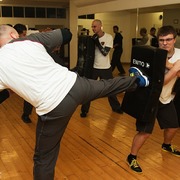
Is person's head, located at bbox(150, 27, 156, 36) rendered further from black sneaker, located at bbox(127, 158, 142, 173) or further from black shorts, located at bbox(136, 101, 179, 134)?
black sneaker, located at bbox(127, 158, 142, 173)

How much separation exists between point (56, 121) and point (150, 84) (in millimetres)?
912

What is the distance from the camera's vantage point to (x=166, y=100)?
2.57m

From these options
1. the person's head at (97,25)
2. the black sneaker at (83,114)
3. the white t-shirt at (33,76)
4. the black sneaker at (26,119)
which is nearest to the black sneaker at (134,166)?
the white t-shirt at (33,76)

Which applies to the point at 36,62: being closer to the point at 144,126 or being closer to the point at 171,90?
the point at 144,126

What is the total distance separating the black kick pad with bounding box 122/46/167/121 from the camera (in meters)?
2.15

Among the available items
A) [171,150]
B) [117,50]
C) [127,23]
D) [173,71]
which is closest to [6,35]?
[173,71]

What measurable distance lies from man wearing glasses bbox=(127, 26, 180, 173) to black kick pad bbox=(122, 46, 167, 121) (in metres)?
0.13

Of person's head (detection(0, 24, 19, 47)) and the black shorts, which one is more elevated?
person's head (detection(0, 24, 19, 47))

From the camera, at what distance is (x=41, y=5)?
1047 cm

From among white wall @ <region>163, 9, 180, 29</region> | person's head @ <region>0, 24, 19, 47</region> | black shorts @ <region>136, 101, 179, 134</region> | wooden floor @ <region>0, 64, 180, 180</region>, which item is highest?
white wall @ <region>163, 9, 180, 29</region>

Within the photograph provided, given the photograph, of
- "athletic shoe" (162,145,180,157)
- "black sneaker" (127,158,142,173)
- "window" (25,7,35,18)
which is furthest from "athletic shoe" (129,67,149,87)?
"window" (25,7,35,18)

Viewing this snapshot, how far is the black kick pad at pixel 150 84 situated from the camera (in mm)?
2148

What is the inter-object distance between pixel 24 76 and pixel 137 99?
3.77 feet

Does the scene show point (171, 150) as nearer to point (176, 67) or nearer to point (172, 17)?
point (176, 67)
